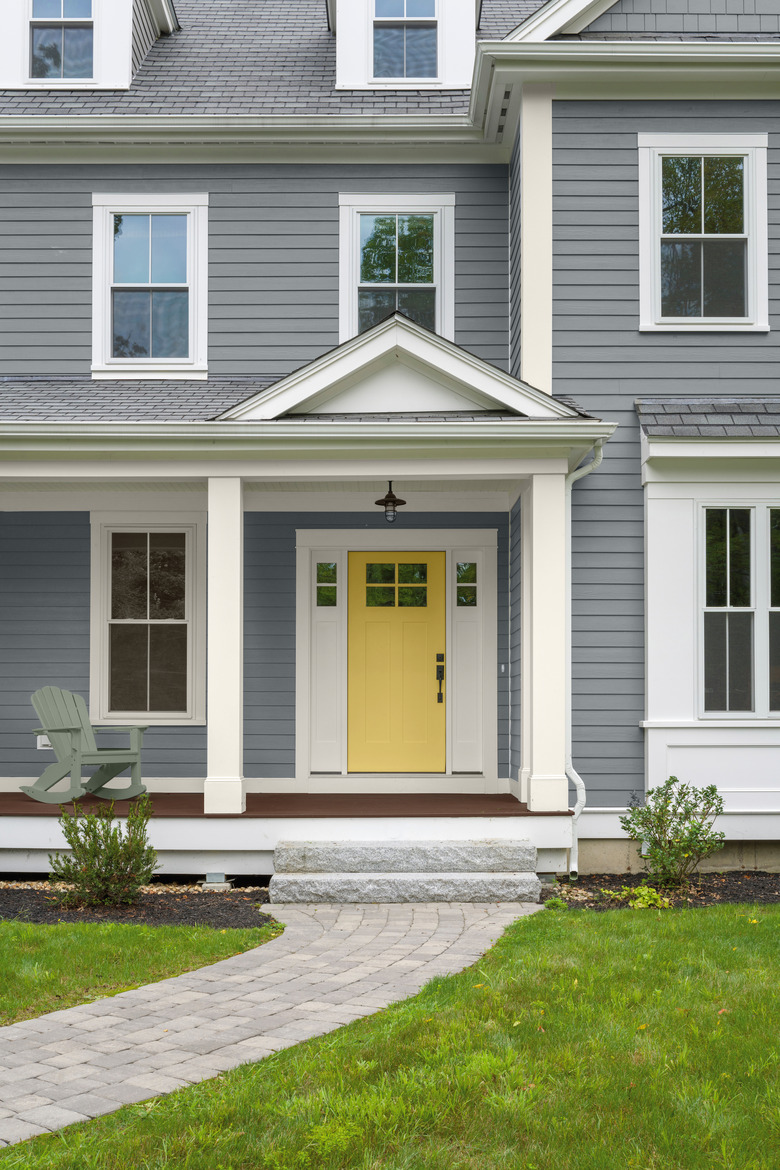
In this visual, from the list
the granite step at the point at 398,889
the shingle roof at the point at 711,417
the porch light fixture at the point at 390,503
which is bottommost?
the granite step at the point at 398,889

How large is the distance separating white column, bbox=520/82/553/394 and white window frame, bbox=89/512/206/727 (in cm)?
317

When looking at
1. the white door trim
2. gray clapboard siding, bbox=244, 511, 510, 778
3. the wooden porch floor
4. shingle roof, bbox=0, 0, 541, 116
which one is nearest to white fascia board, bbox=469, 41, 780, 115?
shingle roof, bbox=0, 0, 541, 116

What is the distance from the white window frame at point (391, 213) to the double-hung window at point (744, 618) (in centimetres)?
313

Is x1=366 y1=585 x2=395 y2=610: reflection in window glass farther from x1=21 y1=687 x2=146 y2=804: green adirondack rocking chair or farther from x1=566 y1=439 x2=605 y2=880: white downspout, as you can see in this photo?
x1=21 y1=687 x2=146 y2=804: green adirondack rocking chair

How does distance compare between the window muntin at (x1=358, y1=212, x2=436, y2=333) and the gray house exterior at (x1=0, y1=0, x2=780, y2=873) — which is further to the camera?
the window muntin at (x1=358, y1=212, x2=436, y2=333)

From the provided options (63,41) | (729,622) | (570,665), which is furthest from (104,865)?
(63,41)

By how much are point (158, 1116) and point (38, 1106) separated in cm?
45

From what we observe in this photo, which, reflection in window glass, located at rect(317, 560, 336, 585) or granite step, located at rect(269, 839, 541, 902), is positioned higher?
reflection in window glass, located at rect(317, 560, 336, 585)

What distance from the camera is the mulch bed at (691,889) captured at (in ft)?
21.9

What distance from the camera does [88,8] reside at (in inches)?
380

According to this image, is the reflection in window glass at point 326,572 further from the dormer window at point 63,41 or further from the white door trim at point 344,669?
the dormer window at point 63,41

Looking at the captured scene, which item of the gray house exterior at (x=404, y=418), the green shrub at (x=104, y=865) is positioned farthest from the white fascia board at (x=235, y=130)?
the green shrub at (x=104, y=865)

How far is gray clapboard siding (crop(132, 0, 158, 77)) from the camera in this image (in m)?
9.81

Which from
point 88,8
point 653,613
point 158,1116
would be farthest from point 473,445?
point 88,8
